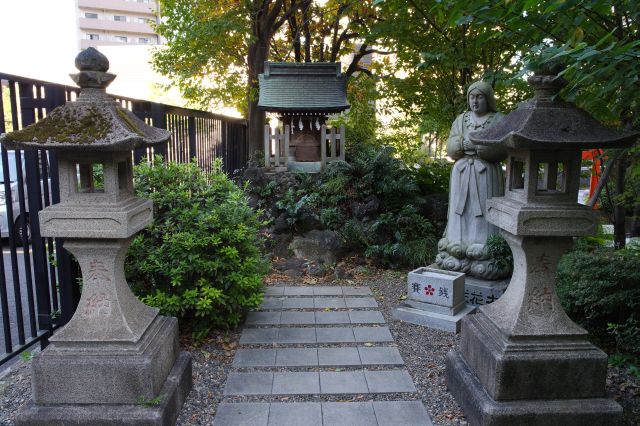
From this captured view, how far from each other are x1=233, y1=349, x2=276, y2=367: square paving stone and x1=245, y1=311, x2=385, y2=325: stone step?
0.72 metres

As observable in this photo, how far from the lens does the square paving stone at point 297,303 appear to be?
5.94m

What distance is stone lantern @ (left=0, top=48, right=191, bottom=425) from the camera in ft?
9.97

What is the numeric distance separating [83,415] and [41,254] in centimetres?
168

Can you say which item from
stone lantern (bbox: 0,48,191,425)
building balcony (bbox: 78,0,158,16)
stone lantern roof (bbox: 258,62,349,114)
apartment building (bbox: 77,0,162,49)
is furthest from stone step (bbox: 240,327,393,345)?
building balcony (bbox: 78,0,158,16)

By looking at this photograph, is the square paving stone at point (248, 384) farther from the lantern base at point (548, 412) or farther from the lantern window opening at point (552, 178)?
the lantern window opening at point (552, 178)

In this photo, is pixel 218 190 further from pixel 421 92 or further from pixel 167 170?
pixel 421 92

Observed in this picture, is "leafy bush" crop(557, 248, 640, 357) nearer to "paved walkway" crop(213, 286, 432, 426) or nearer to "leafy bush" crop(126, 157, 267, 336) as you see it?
"paved walkway" crop(213, 286, 432, 426)

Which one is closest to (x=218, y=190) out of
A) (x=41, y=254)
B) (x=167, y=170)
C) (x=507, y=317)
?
(x=167, y=170)

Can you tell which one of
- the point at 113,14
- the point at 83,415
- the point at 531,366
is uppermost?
the point at 113,14

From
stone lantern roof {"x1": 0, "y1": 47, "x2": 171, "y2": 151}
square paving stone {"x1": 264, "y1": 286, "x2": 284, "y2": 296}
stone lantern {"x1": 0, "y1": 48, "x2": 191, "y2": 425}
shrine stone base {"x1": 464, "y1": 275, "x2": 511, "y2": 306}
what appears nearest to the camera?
stone lantern roof {"x1": 0, "y1": 47, "x2": 171, "y2": 151}

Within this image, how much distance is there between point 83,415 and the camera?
10.1 feet

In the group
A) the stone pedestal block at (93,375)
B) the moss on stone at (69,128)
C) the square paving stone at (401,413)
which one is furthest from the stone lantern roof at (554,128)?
the stone pedestal block at (93,375)

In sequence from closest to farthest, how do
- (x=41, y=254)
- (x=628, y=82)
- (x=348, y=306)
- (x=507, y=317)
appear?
1. (x=628, y=82)
2. (x=507, y=317)
3. (x=41, y=254)
4. (x=348, y=306)

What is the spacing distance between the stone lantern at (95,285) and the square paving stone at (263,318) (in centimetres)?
207
